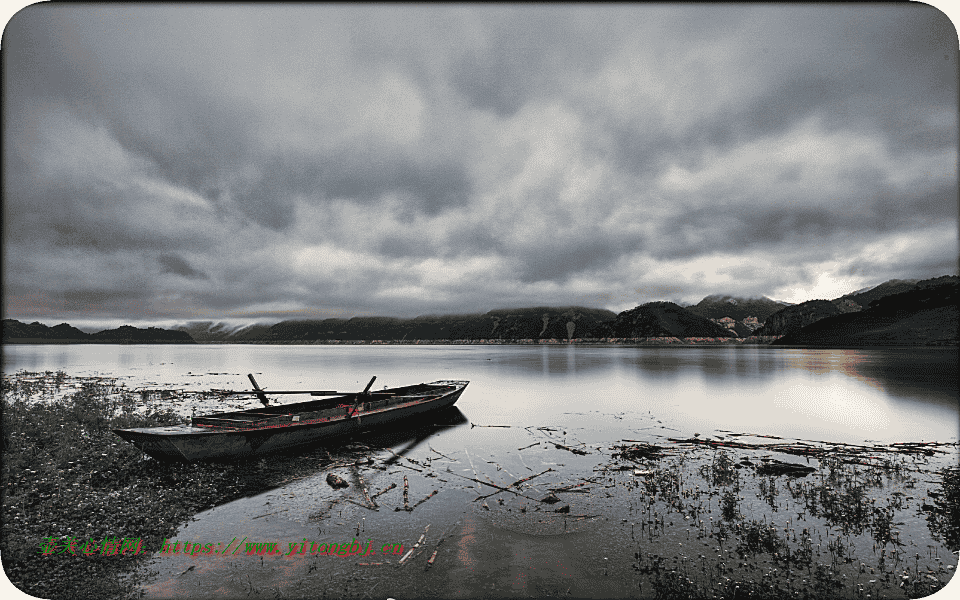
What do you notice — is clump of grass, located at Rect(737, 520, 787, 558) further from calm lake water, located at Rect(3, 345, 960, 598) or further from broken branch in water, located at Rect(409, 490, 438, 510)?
Answer: broken branch in water, located at Rect(409, 490, 438, 510)

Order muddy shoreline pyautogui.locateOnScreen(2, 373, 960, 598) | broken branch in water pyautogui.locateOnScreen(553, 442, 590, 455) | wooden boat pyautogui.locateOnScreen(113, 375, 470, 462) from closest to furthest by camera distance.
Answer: muddy shoreline pyautogui.locateOnScreen(2, 373, 960, 598) < wooden boat pyautogui.locateOnScreen(113, 375, 470, 462) < broken branch in water pyautogui.locateOnScreen(553, 442, 590, 455)

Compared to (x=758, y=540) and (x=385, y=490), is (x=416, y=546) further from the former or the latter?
(x=758, y=540)

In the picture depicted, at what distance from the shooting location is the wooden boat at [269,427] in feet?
47.8

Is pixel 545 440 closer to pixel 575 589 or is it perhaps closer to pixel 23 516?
pixel 575 589

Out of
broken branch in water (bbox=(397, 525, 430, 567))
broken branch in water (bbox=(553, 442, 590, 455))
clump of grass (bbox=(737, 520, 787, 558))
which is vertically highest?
broken branch in water (bbox=(397, 525, 430, 567))

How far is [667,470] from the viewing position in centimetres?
1614

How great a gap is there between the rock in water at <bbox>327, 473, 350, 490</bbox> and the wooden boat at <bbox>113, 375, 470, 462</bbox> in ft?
13.8

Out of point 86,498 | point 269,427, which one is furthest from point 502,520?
point 86,498

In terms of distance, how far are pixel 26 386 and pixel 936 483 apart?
6726 centimetres

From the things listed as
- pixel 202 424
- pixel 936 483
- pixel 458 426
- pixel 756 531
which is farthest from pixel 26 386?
pixel 936 483

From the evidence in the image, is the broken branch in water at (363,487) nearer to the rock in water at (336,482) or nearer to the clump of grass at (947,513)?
the rock in water at (336,482)

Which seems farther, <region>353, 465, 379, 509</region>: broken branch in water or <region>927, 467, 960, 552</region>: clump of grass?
<region>353, 465, 379, 509</region>: broken branch in water

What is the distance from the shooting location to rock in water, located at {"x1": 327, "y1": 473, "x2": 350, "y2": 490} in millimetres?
14284

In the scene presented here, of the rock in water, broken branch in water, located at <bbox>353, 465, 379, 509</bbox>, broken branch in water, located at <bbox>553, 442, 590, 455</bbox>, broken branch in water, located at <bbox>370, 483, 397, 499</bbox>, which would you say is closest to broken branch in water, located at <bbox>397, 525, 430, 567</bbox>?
broken branch in water, located at <bbox>353, 465, 379, 509</bbox>
